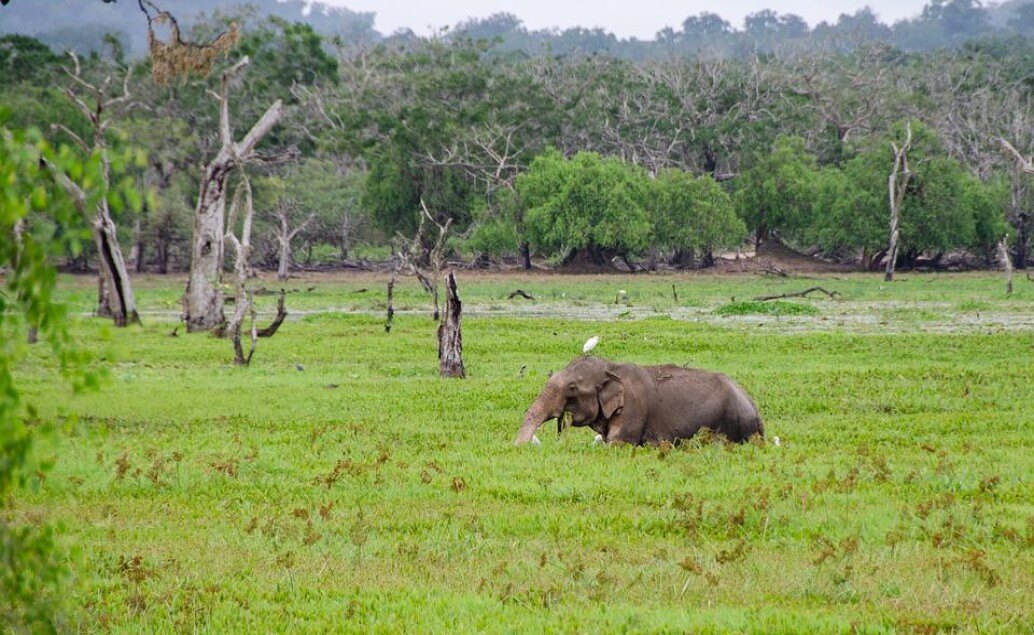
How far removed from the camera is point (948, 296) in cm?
4400

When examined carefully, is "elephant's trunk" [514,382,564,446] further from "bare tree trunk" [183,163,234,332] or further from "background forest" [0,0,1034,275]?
"background forest" [0,0,1034,275]

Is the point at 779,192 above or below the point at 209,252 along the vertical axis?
above

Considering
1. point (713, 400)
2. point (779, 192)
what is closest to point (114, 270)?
point (713, 400)

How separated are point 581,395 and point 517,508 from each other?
327 cm

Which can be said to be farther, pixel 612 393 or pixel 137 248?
pixel 137 248

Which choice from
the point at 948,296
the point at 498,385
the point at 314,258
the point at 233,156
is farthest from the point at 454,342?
the point at 314,258

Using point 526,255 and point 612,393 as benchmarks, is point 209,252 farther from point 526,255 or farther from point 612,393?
point 526,255

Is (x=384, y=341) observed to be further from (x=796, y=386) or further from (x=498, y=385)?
(x=796, y=386)

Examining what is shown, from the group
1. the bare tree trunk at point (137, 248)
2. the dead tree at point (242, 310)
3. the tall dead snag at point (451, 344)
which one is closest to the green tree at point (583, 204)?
the bare tree trunk at point (137, 248)

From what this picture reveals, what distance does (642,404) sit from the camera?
43.9 feet

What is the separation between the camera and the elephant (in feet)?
43.1

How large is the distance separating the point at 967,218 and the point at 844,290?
17.2 m

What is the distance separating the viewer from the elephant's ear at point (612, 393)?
1320 centimetres

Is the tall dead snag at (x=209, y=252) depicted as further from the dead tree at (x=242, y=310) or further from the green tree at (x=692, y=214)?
the green tree at (x=692, y=214)
